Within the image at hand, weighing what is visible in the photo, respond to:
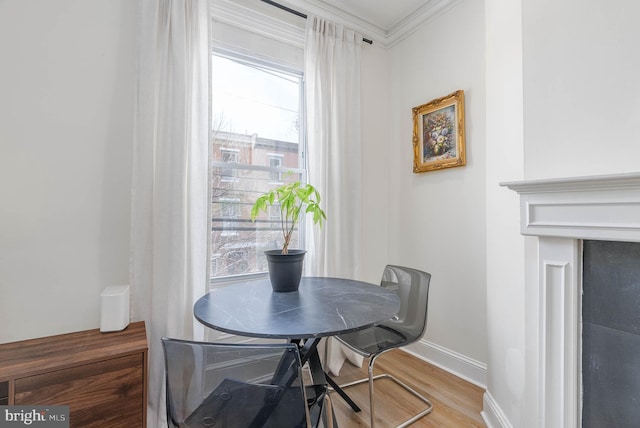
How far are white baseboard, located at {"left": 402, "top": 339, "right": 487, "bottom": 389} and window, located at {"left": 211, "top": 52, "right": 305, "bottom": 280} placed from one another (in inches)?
56.3

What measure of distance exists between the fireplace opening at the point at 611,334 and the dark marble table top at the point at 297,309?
29.6 inches

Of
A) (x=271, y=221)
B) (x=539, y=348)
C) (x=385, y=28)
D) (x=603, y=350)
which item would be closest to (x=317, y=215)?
(x=271, y=221)

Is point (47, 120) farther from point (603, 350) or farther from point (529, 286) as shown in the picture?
point (603, 350)

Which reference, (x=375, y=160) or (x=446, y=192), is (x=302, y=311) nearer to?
(x=446, y=192)

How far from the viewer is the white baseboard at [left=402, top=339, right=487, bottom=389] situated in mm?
2010

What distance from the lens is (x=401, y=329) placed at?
178 cm

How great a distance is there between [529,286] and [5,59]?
2.71 metres

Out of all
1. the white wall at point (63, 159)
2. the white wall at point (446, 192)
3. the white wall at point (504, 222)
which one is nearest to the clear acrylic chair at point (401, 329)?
the white wall at point (504, 222)

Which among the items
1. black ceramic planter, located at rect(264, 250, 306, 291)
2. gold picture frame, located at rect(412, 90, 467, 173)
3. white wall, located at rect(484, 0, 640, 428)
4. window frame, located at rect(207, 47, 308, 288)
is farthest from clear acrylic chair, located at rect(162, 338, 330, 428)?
gold picture frame, located at rect(412, 90, 467, 173)

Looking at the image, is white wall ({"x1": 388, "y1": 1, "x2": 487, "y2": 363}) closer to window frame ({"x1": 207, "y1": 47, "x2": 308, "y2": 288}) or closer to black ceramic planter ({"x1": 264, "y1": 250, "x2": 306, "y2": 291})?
window frame ({"x1": 207, "y1": 47, "x2": 308, "y2": 288})

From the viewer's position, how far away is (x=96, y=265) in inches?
60.2

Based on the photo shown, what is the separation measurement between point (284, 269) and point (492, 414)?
1461 millimetres

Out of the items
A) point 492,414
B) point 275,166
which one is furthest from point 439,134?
point 492,414

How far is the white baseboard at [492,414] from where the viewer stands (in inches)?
58.5
